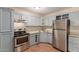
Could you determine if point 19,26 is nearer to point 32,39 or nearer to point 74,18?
point 32,39

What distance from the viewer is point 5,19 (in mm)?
3111

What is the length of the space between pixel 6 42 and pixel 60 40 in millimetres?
1863

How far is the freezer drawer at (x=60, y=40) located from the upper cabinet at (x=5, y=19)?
5.63 feet

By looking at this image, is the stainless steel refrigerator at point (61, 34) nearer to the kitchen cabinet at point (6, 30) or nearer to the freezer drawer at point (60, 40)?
the freezer drawer at point (60, 40)

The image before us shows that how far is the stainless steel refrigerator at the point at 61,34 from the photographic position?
3688 millimetres

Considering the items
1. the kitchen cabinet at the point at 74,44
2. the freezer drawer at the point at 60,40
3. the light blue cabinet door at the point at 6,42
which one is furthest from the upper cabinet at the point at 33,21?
the kitchen cabinet at the point at 74,44

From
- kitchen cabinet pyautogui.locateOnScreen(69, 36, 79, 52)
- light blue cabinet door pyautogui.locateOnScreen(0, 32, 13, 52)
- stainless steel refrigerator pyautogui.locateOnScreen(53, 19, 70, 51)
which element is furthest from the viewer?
stainless steel refrigerator pyautogui.locateOnScreen(53, 19, 70, 51)

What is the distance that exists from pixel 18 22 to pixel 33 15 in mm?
637

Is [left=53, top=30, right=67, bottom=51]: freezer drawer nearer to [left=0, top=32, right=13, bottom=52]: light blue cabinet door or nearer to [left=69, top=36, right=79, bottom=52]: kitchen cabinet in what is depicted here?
[left=69, top=36, right=79, bottom=52]: kitchen cabinet

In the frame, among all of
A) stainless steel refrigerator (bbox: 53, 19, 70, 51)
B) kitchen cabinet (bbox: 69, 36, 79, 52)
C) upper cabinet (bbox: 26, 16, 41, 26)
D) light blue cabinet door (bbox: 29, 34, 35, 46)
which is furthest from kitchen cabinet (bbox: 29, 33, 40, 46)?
kitchen cabinet (bbox: 69, 36, 79, 52)

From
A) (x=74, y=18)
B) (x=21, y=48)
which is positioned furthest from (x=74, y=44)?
(x=21, y=48)

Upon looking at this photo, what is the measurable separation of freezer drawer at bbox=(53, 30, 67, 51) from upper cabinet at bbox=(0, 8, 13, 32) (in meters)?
1.71

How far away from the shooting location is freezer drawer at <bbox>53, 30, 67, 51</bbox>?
376 cm
